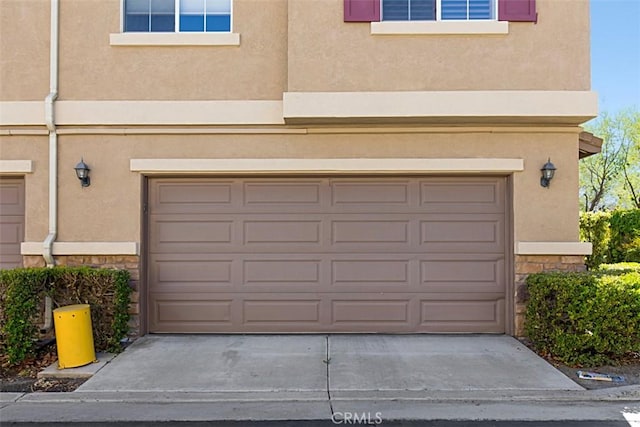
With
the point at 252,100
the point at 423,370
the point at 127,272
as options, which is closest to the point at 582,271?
the point at 423,370

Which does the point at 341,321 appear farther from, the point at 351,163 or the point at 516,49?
the point at 516,49

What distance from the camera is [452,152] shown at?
21.7 feet

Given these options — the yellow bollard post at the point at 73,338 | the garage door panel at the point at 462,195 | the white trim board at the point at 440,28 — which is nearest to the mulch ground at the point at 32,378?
the yellow bollard post at the point at 73,338

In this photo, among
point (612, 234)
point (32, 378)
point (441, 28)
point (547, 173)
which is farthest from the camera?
point (612, 234)

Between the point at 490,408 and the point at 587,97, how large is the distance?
4.28 meters

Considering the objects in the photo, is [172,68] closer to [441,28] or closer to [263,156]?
[263,156]

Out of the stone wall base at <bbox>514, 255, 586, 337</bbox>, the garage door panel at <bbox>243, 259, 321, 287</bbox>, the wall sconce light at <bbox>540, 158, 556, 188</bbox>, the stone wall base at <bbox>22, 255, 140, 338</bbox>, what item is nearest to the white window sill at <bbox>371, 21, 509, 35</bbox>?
the wall sconce light at <bbox>540, 158, 556, 188</bbox>

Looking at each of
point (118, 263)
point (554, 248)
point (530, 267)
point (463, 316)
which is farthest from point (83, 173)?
point (554, 248)

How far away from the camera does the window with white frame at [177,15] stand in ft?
22.4

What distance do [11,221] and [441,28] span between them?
22.4 ft

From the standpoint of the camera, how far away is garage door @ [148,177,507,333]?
6.77m

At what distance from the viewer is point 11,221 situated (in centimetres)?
690

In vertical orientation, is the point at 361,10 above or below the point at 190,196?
above

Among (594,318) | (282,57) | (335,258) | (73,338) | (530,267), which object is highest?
(282,57)
